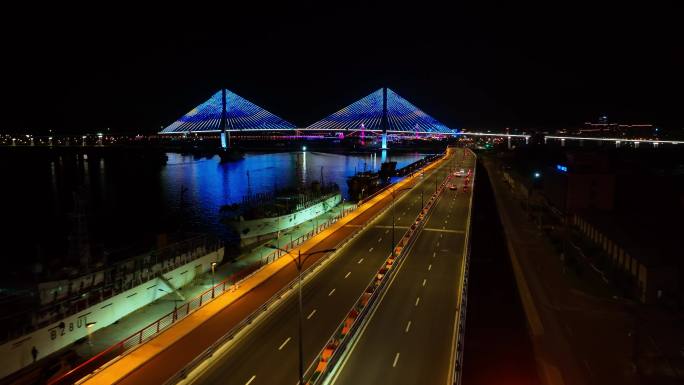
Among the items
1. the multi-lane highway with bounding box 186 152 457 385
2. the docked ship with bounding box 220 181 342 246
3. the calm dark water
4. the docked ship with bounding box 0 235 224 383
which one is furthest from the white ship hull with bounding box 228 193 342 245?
the multi-lane highway with bounding box 186 152 457 385

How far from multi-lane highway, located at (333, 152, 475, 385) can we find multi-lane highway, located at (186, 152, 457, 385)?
141 centimetres

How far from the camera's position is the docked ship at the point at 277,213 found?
3966 centimetres

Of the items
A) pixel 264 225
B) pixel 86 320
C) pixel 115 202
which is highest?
pixel 264 225

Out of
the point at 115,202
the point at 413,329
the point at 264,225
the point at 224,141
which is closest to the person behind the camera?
the point at 413,329

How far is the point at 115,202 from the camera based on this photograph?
209ft

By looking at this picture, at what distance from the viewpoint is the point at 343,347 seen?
15.1m

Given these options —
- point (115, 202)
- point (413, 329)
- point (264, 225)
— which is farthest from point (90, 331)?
point (115, 202)

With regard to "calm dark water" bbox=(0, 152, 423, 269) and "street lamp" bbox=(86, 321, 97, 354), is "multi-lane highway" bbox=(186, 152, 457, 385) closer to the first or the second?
"street lamp" bbox=(86, 321, 97, 354)

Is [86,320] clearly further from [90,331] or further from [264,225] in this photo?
[264,225]

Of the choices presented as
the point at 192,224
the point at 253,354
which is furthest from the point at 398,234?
the point at 192,224

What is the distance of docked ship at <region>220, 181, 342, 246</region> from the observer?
39656mm

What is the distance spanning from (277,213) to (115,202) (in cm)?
3163

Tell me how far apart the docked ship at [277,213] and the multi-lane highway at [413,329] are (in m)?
16.2

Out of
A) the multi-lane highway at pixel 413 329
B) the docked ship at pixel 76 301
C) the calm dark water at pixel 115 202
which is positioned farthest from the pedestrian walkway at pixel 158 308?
the multi-lane highway at pixel 413 329
